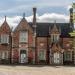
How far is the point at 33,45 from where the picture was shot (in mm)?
76062

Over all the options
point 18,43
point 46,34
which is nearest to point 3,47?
point 18,43

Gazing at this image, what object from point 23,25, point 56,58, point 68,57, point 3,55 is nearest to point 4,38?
point 3,55

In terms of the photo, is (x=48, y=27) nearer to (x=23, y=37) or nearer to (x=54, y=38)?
(x=54, y=38)

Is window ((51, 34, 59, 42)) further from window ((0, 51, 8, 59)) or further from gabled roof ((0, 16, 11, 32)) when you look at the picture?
window ((0, 51, 8, 59))

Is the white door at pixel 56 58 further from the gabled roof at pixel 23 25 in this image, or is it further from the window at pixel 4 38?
the window at pixel 4 38

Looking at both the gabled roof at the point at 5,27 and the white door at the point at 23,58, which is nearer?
the white door at the point at 23,58

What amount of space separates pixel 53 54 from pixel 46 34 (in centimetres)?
379

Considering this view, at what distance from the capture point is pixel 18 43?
250 feet

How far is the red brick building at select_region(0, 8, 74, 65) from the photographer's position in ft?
Result: 247

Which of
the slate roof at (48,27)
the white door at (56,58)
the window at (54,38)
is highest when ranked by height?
the slate roof at (48,27)

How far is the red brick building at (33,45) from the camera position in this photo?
75312 millimetres

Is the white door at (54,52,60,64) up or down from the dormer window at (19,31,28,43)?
down
